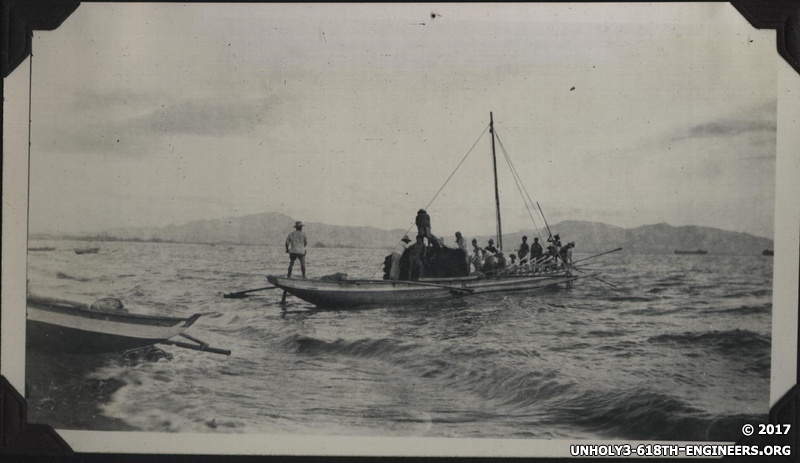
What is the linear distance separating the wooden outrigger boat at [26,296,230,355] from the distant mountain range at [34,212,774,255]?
0.46 metres

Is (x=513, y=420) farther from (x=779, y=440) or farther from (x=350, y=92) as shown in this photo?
(x=350, y=92)

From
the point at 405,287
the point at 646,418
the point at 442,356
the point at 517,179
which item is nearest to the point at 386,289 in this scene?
the point at 405,287

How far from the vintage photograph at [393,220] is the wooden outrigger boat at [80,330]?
0.01 m

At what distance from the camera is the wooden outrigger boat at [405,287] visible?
3.77 meters

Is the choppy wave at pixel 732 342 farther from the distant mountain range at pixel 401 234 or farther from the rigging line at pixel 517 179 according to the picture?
the rigging line at pixel 517 179

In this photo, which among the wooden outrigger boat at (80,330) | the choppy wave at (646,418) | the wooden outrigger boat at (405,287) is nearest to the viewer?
the choppy wave at (646,418)

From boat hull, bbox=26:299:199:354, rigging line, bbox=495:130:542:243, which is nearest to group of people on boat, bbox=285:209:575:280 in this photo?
rigging line, bbox=495:130:542:243

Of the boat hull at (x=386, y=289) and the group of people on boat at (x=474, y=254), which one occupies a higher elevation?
the group of people on boat at (x=474, y=254)

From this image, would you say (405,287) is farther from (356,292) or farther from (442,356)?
(442,356)

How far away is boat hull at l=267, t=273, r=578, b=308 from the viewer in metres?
3.77

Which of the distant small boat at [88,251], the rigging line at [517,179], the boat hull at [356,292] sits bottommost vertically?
the boat hull at [356,292]

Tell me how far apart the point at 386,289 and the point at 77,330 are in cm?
179

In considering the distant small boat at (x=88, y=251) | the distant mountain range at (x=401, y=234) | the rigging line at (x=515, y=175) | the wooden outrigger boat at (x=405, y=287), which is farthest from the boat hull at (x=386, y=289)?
the distant small boat at (x=88, y=251)

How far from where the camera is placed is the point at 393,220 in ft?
12.3
